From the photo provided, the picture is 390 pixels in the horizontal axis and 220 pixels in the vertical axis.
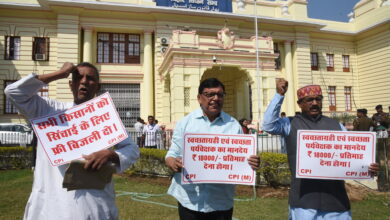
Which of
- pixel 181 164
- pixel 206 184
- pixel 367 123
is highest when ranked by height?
pixel 367 123

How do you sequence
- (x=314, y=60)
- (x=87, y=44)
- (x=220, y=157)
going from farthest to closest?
(x=314, y=60), (x=87, y=44), (x=220, y=157)

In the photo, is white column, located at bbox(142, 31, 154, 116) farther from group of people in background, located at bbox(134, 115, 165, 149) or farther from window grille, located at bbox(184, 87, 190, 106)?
group of people in background, located at bbox(134, 115, 165, 149)

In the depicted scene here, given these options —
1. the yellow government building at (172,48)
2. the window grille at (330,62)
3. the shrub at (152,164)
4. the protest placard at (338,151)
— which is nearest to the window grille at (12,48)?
the yellow government building at (172,48)

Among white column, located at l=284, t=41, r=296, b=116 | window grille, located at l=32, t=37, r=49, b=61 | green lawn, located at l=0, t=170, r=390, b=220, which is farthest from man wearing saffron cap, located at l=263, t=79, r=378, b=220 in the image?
white column, located at l=284, t=41, r=296, b=116

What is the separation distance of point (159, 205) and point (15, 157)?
757 cm

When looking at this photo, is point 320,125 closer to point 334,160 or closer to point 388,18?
point 334,160

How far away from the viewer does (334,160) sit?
2.76 meters

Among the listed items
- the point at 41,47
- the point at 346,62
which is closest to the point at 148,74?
the point at 41,47

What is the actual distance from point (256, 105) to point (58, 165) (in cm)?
1527

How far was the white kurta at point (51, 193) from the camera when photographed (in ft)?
6.30

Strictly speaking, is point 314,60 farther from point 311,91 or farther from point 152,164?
point 311,91

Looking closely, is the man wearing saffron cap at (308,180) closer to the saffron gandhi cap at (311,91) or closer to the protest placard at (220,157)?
the saffron gandhi cap at (311,91)

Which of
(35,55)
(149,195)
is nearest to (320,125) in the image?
(149,195)

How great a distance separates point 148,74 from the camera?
774 inches
